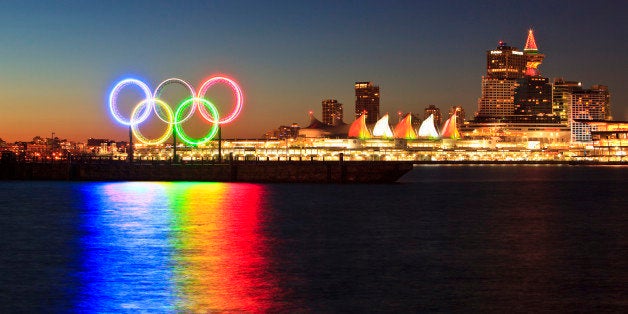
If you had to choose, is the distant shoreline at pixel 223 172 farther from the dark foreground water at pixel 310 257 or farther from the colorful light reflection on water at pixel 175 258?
the colorful light reflection on water at pixel 175 258

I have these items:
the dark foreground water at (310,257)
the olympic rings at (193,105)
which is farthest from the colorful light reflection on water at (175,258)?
the olympic rings at (193,105)

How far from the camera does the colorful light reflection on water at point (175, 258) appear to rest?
18.9 metres

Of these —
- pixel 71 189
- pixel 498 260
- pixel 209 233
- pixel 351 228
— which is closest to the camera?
pixel 498 260

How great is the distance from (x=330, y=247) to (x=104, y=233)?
33.6 ft

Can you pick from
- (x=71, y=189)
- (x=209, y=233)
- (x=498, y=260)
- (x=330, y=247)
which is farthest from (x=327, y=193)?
(x=498, y=260)

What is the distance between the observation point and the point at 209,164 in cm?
8256

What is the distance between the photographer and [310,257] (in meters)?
26.5

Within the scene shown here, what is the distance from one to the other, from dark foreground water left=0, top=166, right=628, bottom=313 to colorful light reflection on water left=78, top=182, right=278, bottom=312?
0.05 metres

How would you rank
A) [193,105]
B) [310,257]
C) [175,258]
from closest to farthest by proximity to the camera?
1. [175,258]
2. [310,257]
3. [193,105]

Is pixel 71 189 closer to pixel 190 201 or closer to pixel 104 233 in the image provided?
pixel 190 201

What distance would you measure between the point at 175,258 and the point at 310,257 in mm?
4173

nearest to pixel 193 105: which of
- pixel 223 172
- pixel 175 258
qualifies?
pixel 223 172

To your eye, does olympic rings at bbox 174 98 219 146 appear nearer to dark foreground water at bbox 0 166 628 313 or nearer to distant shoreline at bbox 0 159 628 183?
distant shoreline at bbox 0 159 628 183

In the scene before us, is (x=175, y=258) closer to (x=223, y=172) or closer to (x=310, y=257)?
(x=310, y=257)
